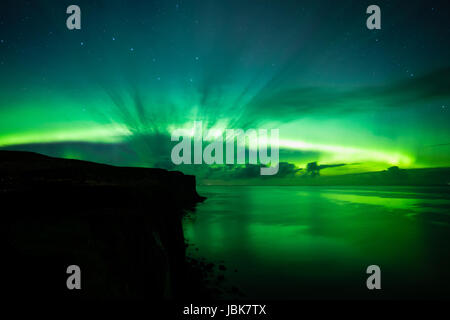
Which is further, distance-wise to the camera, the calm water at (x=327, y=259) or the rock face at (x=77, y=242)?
the calm water at (x=327, y=259)

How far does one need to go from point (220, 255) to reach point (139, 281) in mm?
11330

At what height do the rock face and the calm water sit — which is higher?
the rock face

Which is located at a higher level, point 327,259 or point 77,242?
point 77,242

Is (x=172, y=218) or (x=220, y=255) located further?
(x=220, y=255)

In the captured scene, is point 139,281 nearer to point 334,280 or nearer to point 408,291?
point 334,280

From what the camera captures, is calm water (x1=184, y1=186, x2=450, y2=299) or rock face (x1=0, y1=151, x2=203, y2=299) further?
calm water (x1=184, y1=186, x2=450, y2=299)

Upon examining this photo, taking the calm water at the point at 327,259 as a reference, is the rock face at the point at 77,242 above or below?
above

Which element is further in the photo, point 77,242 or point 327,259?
point 327,259

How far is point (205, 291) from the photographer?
10.2m

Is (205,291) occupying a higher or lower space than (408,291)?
higher
